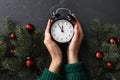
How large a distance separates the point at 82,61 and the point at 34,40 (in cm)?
28

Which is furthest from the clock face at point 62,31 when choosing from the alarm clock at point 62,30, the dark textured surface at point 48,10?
the dark textured surface at point 48,10

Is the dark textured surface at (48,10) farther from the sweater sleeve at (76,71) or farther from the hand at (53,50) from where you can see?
the sweater sleeve at (76,71)

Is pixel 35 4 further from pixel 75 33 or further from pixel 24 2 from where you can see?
pixel 75 33

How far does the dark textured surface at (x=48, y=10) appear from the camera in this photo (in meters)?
1.54

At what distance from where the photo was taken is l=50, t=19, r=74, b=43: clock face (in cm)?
144

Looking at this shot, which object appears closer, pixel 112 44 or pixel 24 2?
pixel 112 44

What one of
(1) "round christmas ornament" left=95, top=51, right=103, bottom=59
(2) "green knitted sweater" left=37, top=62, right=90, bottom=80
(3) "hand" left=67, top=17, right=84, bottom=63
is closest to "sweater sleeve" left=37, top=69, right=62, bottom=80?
(2) "green knitted sweater" left=37, top=62, right=90, bottom=80

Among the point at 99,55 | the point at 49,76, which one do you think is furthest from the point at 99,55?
the point at 49,76

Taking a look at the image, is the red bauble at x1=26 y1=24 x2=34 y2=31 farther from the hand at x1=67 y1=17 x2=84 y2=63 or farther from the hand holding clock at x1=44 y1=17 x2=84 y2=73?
the hand at x1=67 y1=17 x2=84 y2=63

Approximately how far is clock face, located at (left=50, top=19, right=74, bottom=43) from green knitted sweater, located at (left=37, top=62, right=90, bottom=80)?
0.46 feet

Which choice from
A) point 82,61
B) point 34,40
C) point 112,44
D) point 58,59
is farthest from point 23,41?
point 112,44

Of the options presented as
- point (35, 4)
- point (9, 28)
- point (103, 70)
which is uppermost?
point (35, 4)

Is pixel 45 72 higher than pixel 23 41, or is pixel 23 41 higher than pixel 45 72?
pixel 23 41

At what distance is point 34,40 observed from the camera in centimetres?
146
